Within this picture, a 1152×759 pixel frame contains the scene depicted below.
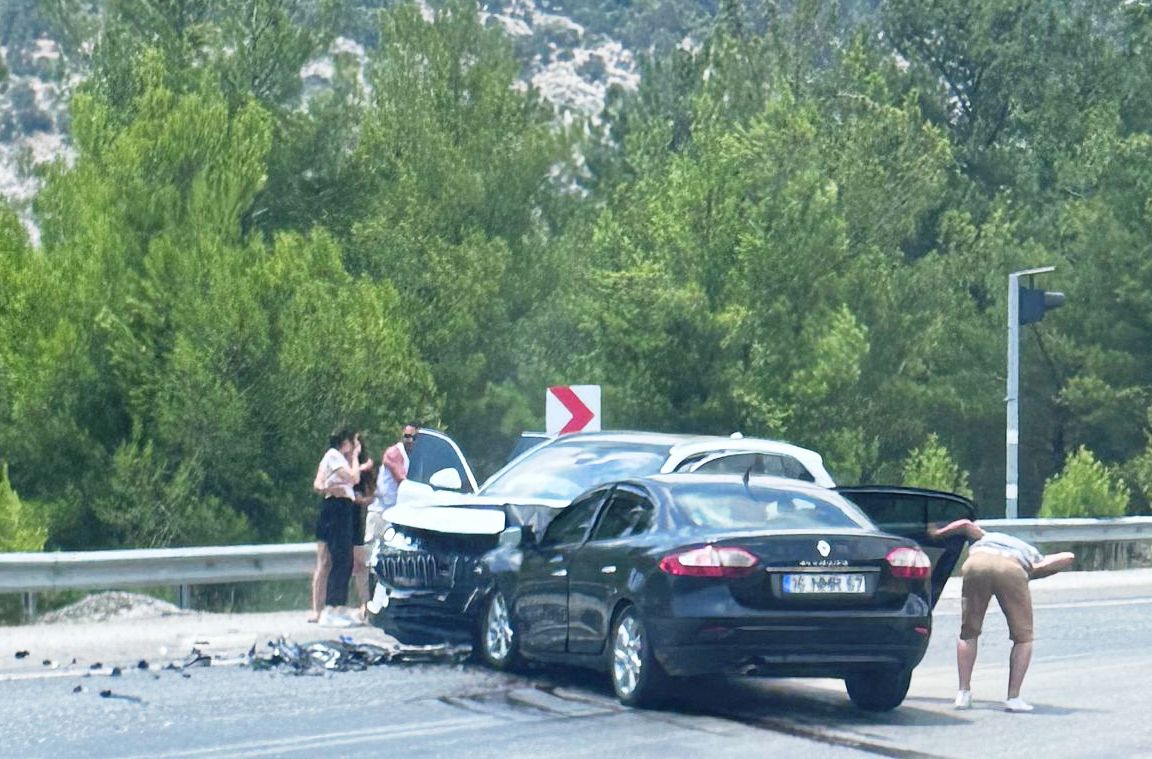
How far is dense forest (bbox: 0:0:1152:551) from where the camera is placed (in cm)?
4172

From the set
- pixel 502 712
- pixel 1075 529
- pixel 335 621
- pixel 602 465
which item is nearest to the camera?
pixel 502 712

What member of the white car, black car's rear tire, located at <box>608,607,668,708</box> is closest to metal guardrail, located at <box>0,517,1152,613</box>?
the white car

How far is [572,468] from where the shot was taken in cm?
1459

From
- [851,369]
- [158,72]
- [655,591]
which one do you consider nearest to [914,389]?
[851,369]

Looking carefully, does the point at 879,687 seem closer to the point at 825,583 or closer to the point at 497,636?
the point at 825,583

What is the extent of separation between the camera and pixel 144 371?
41.6 metres

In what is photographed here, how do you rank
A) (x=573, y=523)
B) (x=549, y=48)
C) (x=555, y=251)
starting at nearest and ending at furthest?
(x=573, y=523)
(x=555, y=251)
(x=549, y=48)

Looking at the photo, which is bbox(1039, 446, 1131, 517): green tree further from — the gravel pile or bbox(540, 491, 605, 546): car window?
bbox(540, 491, 605, 546): car window

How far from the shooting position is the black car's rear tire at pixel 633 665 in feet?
35.9

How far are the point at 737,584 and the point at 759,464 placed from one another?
15.4 ft

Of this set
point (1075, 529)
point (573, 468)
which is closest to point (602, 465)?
point (573, 468)

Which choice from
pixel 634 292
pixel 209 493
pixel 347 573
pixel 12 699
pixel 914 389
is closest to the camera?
pixel 12 699

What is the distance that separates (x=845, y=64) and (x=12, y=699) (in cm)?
5165

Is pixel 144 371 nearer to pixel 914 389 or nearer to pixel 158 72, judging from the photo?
pixel 158 72
